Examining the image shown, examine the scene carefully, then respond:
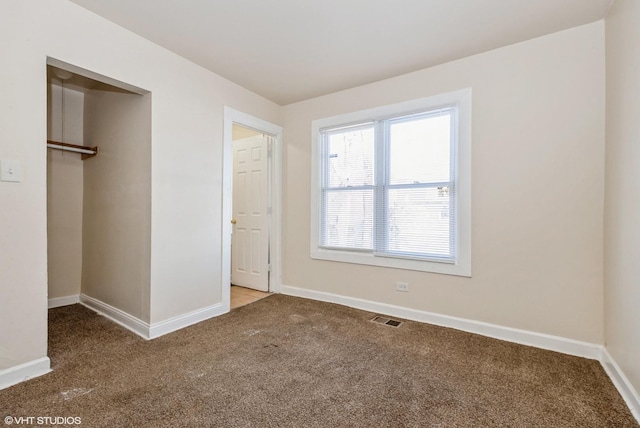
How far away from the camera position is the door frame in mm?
3160

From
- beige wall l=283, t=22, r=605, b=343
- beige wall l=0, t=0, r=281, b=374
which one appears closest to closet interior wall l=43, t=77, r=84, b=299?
beige wall l=0, t=0, r=281, b=374

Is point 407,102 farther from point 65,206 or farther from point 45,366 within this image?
point 65,206

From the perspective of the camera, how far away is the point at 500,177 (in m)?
2.56

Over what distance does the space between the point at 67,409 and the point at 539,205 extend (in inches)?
136

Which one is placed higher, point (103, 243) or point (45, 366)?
point (103, 243)

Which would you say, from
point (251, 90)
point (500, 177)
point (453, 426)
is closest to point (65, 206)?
point (251, 90)

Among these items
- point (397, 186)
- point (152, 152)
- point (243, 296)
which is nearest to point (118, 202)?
point (152, 152)

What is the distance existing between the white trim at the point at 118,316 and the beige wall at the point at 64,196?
1.05ft

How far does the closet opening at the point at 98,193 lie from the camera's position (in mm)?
2633

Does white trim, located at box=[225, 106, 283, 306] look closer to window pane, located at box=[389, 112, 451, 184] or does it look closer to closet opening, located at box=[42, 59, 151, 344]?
closet opening, located at box=[42, 59, 151, 344]

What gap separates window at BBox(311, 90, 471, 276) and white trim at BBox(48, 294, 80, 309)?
286cm

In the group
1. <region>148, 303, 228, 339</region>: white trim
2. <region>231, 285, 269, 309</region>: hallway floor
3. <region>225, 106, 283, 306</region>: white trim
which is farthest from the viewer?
<region>231, 285, 269, 309</region>: hallway floor

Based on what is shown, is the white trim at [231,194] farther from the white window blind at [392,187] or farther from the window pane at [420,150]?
the window pane at [420,150]

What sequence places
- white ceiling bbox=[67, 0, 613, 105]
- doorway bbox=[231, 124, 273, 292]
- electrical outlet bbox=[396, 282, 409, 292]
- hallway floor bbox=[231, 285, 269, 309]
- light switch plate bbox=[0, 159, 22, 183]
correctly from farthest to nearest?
doorway bbox=[231, 124, 273, 292], hallway floor bbox=[231, 285, 269, 309], electrical outlet bbox=[396, 282, 409, 292], white ceiling bbox=[67, 0, 613, 105], light switch plate bbox=[0, 159, 22, 183]
